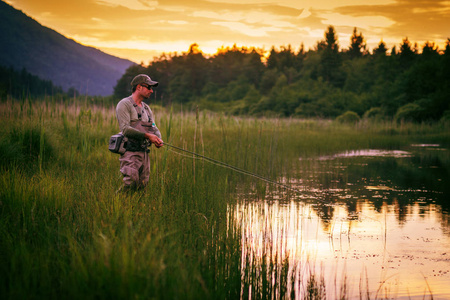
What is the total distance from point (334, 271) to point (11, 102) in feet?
34.7

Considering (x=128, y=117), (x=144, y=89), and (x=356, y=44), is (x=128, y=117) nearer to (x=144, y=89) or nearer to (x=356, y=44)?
(x=144, y=89)

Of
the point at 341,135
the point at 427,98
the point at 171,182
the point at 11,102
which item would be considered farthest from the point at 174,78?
the point at 171,182

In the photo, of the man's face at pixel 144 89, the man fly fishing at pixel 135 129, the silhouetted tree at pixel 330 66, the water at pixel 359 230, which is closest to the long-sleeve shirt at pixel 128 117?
the man fly fishing at pixel 135 129

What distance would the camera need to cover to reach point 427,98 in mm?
35500

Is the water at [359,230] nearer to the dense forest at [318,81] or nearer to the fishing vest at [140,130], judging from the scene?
the fishing vest at [140,130]

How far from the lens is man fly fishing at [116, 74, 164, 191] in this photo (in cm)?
515

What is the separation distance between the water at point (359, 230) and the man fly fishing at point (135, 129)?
4.27 feet

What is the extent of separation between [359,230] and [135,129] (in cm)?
363

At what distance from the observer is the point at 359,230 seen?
6.37 m

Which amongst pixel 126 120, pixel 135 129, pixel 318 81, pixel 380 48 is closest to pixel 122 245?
pixel 135 129

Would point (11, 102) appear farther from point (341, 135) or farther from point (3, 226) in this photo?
point (341, 135)

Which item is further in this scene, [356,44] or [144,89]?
[356,44]

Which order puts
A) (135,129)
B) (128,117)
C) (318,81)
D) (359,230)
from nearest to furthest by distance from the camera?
(135,129) → (128,117) → (359,230) → (318,81)

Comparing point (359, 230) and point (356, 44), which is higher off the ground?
point (356, 44)
